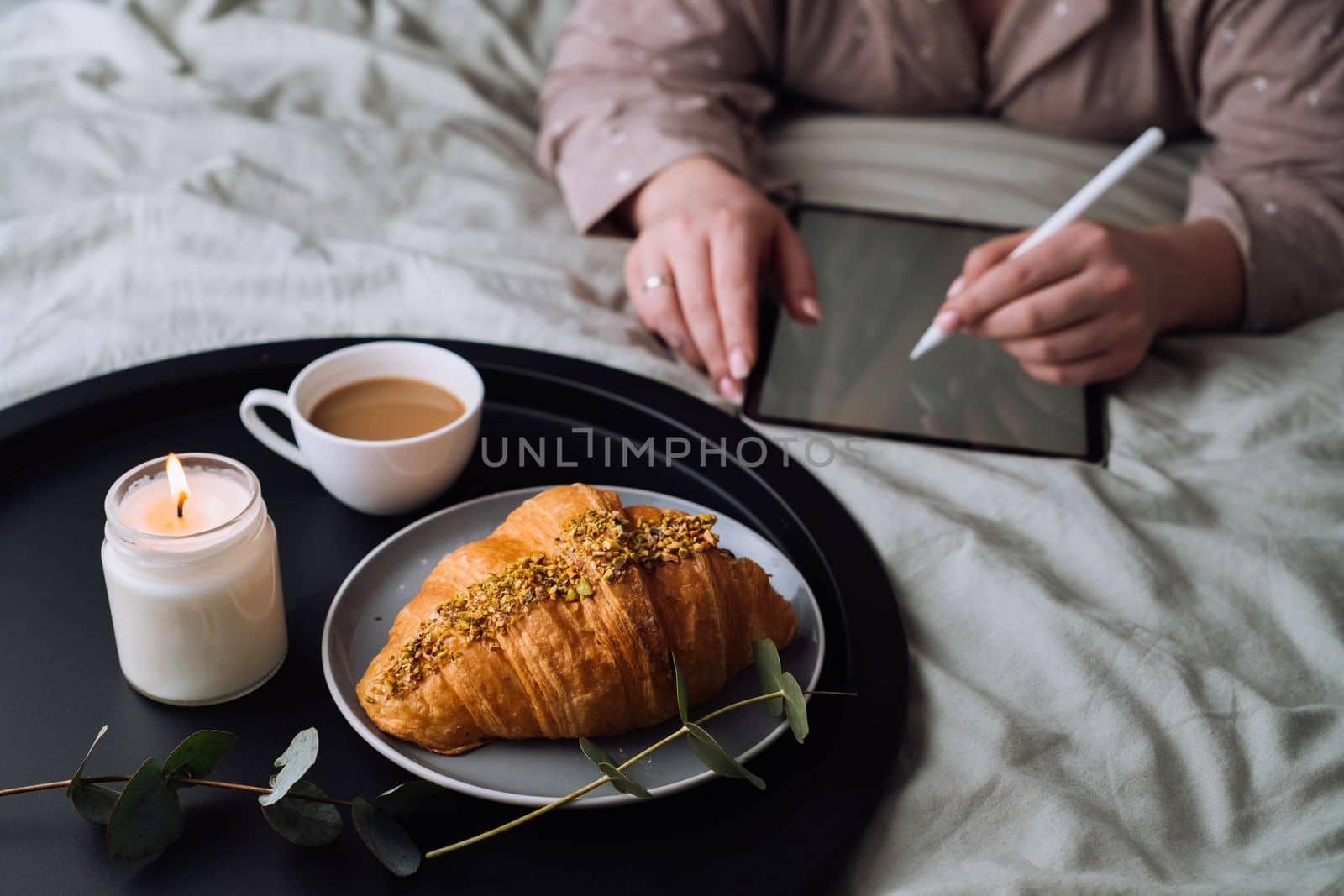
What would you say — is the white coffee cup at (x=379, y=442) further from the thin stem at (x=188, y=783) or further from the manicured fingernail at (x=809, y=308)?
the manicured fingernail at (x=809, y=308)

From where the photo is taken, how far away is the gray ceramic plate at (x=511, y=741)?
0.62m

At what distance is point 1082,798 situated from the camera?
671 mm

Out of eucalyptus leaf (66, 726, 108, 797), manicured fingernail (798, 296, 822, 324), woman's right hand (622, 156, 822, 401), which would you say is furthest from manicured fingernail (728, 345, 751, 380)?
eucalyptus leaf (66, 726, 108, 797)

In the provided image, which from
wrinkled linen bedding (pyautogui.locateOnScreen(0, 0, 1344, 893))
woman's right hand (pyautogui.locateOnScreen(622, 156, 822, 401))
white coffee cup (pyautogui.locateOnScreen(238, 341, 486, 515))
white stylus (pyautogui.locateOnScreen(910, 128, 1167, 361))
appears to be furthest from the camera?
woman's right hand (pyautogui.locateOnScreen(622, 156, 822, 401))

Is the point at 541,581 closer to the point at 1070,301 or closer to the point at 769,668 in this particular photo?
the point at 769,668

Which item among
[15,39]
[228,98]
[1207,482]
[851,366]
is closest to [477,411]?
[851,366]

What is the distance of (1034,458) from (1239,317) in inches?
14.8

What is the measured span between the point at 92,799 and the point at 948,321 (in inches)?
29.3

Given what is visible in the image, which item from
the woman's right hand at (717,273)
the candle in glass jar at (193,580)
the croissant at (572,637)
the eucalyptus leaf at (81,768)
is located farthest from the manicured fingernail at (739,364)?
the eucalyptus leaf at (81,768)

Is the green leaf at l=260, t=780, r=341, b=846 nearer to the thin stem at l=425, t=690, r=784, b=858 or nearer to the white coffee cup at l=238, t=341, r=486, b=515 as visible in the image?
the thin stem at l=425, t=690, r=784, b=858

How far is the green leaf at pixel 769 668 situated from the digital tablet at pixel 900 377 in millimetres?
354

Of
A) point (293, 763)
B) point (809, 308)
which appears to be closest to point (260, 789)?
point (293, 763)

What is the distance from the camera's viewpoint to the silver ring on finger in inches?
41.5

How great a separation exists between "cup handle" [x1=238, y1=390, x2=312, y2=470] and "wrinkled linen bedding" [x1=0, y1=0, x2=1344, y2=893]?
0.24 metres
